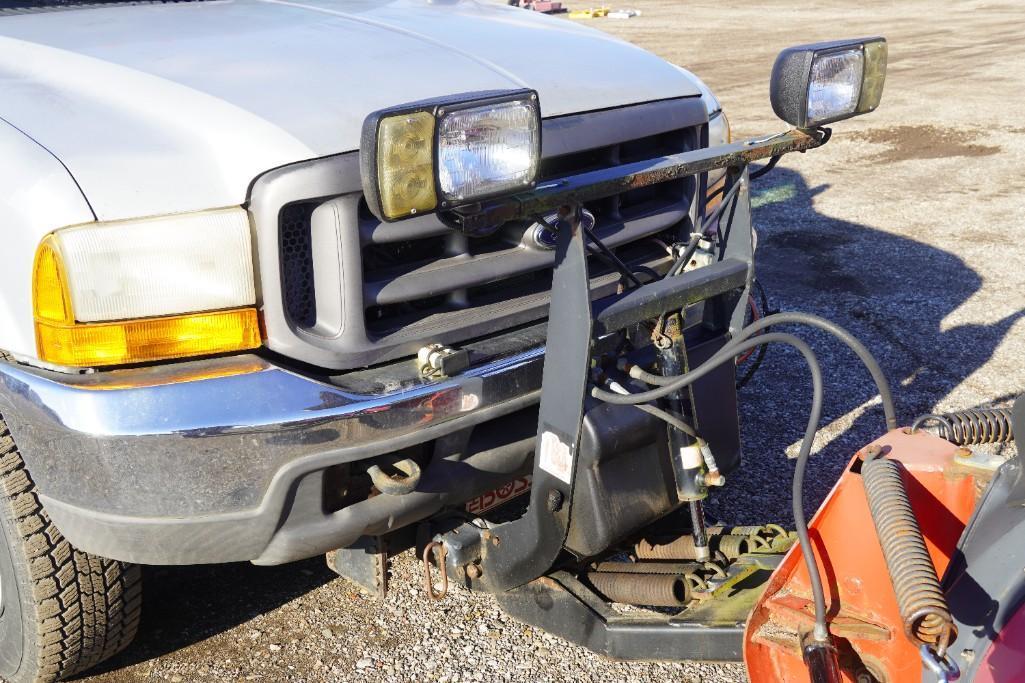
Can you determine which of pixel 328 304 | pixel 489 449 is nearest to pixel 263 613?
pixel 489 449

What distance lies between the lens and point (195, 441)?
90.4 inches

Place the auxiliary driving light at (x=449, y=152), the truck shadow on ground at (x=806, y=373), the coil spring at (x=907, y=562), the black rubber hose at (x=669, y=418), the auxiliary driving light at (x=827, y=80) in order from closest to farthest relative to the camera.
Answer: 1. the coil spring at (x=907, y=562)
2. the auxiliary driving light at (x=449, y=152)
3. the black rubber hose at (x=669, y=418)
4. the auxiliary driving light at (x=827, y=80)
5. the truck shadow on ground at (x=806, y=373)

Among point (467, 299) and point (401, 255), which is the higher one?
point (401, 255)

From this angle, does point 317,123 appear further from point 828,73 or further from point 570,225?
point 828,73

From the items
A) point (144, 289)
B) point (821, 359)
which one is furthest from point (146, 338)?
point (821, 359)

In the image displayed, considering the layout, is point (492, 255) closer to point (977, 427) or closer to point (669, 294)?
point (669, 294)

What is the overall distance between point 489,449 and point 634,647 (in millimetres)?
590

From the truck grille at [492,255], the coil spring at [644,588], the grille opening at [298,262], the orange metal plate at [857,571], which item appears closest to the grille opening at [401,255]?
the truck grille at [492,255]

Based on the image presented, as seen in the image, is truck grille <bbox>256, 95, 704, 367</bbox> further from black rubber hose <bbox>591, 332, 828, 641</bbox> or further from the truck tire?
the truck tire

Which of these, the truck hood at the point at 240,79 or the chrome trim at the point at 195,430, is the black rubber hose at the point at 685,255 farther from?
the chrome trim at the point at 195,430

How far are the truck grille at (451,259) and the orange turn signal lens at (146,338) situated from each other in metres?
0.12

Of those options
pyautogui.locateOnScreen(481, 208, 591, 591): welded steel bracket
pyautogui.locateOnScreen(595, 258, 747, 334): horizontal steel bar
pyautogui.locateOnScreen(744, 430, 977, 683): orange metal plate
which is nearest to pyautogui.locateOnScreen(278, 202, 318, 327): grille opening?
pyautogui.locateOnScreen(481, 208, 591, 591): welded steel bracket

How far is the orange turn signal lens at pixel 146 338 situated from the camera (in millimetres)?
2334

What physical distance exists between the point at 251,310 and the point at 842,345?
3412 mm
